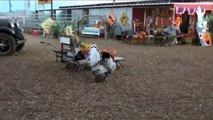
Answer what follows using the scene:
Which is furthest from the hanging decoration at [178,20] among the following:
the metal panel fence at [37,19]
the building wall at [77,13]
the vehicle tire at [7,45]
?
the vehicle tire at [7,45]

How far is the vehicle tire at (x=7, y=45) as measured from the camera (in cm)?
1230

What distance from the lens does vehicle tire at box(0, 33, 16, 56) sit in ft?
40.3

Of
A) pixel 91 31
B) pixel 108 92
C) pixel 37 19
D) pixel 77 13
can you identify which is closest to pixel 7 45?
pixel 108 92

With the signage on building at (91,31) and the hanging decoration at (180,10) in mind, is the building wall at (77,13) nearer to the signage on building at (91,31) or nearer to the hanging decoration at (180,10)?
the signage on building at (91,31)

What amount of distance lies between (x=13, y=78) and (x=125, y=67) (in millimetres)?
3005

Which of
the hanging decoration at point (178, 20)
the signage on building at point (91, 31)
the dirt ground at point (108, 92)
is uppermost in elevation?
the hanging decoration at point (178, 20)

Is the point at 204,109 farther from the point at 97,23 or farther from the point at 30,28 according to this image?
the point at 30,28

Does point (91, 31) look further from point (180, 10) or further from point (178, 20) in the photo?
point (180, 10)

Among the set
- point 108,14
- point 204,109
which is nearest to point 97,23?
point 108,14

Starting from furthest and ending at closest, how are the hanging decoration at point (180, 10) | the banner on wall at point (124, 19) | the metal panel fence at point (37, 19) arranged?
the metal panel fence at point (37, 19)
the banner on wall at point (124, 19)
the hanging decoration at point (180, 10)

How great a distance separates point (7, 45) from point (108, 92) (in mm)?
6172

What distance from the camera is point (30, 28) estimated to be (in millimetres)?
28531

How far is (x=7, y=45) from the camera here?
12344 millimetres

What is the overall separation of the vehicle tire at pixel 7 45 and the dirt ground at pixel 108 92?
1.56 metres
